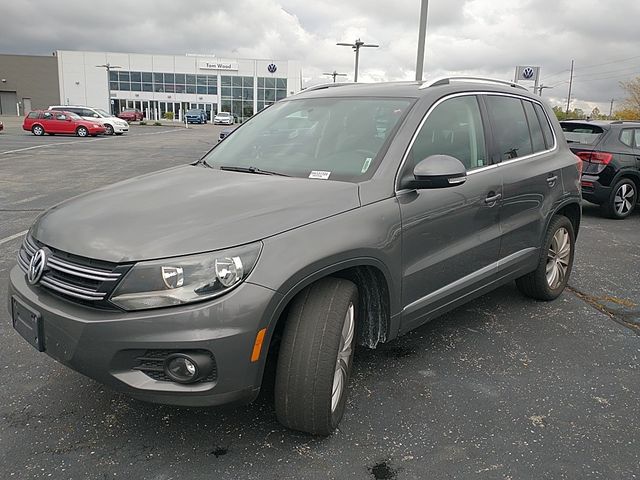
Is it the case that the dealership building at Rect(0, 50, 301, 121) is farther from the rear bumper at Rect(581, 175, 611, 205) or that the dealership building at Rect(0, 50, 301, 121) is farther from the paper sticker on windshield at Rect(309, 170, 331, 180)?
the paper sticker on windshield at Rect(309, 170, 331, 180)

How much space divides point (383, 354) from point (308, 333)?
4.36ft

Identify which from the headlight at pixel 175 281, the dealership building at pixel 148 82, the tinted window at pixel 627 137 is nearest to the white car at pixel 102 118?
the tinted window at pixel 627 137

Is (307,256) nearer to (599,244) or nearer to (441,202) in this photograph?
(441,202)

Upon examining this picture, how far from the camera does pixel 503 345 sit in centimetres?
382

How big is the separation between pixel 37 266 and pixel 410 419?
1.98 metres

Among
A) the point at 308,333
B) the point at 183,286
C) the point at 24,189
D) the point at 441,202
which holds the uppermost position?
the point at 441,202

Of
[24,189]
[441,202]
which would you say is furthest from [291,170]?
[24,189]

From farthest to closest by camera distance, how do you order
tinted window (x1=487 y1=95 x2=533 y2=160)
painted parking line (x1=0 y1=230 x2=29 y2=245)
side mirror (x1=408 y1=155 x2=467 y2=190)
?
painted parking line (x1=0 y1=230 x2=29 y2=245) → tinted window (x1=487 y1=95 x2=533 y2=160) → side mirror (x1=408 y1=155 x2=467 y2=190)

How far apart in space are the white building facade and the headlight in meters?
74.2

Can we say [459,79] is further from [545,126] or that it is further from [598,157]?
[598,157]

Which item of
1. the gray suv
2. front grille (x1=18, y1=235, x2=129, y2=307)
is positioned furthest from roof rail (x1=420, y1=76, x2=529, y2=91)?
front grille (x1=18, y1=235, x2=129, y2=307)

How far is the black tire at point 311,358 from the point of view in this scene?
2.42 m

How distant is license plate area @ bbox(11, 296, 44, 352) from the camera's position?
241 centimetres

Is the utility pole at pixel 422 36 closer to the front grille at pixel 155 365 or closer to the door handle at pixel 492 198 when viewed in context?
the door handle at pixel 492 198
